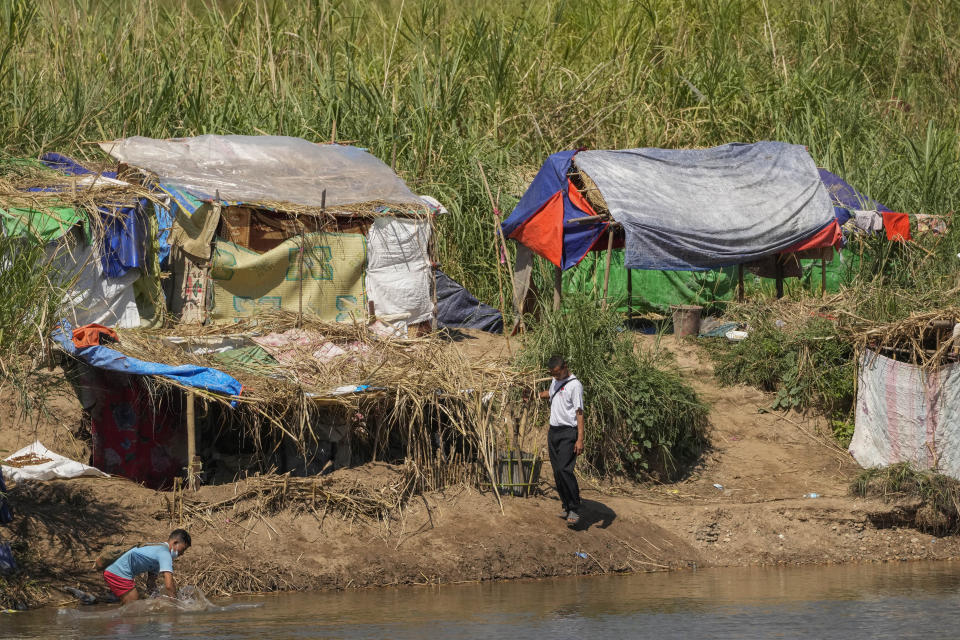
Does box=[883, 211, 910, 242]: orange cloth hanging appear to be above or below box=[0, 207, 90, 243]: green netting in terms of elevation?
below

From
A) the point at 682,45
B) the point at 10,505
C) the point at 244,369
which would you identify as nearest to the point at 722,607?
the point at 244,369

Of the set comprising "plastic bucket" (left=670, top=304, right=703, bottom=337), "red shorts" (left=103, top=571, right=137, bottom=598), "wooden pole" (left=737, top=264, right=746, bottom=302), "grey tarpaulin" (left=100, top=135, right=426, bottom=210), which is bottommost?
"red shorts" (left=103, top=571, right=137, bottom=598)

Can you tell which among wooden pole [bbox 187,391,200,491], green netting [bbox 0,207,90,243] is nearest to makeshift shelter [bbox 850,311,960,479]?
wooden pole [bbox 187,391,200,491]

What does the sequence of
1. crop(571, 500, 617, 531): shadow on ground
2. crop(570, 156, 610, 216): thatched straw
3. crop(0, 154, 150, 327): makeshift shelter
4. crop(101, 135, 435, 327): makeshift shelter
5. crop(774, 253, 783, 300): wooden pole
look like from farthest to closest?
1. crop(774, 253, 783, 300): wooden pole
2. crop(570, 156, 610, 216): thatched straw
3. crop(101, 135, 435, 327): makeshift shelter
4. crop(0, 154, 150, 327): makeshift shelter
5. crop(571, 500, 617, 531): shadow on ground

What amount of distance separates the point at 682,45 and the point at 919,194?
4.87 m

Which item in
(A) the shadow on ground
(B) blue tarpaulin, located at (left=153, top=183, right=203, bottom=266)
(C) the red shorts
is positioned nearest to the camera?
(C) the red shorts

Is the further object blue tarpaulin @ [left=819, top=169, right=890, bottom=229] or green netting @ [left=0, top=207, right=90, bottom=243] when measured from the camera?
blue tarpaulin @ [left=819, top=169, right=890, bottom=229]

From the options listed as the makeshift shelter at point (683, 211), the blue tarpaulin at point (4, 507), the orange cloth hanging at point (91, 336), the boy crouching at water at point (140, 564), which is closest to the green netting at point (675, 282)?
the makeshift shelter at point (683, 211)

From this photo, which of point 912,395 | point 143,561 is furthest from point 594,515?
point 143,561

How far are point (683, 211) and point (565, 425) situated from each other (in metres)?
4.40

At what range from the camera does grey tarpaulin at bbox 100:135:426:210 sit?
13.4 metres

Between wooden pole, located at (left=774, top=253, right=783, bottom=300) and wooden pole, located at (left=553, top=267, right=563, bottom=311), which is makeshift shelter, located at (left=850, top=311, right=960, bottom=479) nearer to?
wooden pole, located at (left=774, top=253, right=783, bottom=300)

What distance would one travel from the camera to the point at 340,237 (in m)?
13.7

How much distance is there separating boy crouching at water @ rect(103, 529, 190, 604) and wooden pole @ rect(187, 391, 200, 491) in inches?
45.2
